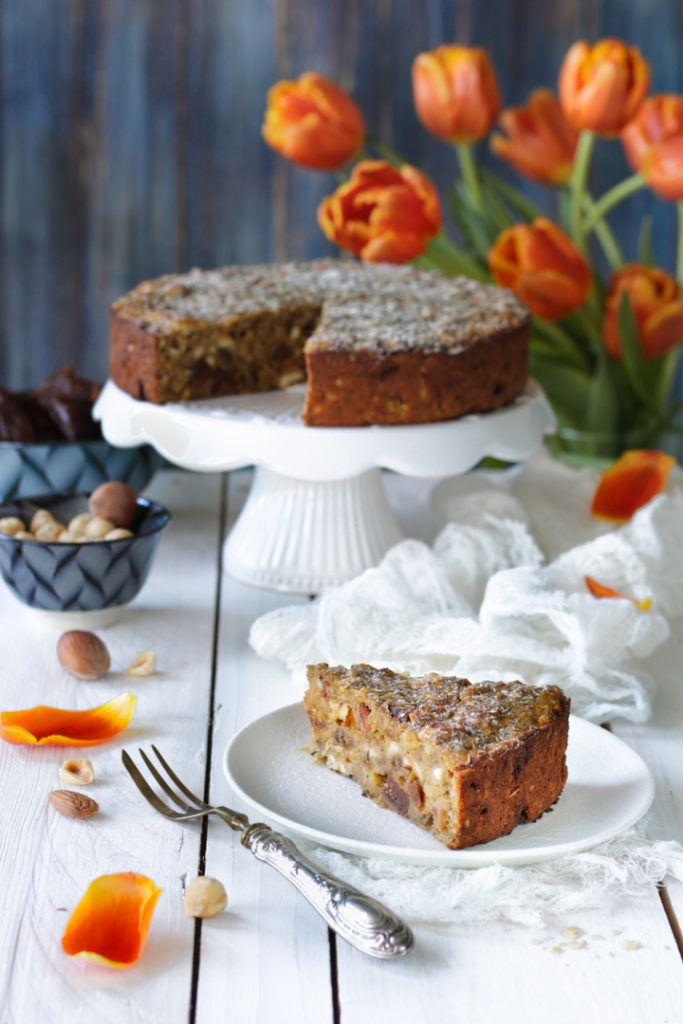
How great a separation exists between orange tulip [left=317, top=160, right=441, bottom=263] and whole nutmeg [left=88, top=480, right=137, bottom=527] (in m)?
0.56

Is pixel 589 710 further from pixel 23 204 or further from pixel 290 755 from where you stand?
pixel 23 204

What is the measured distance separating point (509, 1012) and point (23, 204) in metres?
1.77

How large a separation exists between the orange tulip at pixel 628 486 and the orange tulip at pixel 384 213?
17.6 inches

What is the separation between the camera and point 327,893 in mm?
949

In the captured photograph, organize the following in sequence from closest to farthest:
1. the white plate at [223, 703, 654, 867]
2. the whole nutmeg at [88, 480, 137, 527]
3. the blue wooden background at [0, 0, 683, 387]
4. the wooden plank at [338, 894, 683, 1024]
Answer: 1. the wooden plank at [338, 894, 683, 1024]
2. the white plate at [223, 703, 654, 867]
3. the whole nutmeg at [88, 480, 137, 527]
4. the blue wooden background at [0, 0, 683, 387]

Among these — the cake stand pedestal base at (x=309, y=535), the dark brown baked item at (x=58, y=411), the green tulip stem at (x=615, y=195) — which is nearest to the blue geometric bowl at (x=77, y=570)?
the cake stand pedestal base at (x=309, y=535)

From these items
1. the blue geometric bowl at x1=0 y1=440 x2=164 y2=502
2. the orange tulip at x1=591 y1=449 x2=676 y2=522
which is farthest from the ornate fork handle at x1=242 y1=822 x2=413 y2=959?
the orange tulip at x1=591 y1=449 x2=676 y2=522

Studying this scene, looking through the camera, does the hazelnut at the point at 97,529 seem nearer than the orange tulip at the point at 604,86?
Yes

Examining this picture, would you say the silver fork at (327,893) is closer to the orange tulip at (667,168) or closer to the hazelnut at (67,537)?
the hazelnut at (67,537)

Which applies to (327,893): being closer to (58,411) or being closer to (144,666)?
(144,666)

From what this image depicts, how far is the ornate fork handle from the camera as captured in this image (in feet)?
3.01

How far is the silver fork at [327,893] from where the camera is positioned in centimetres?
92

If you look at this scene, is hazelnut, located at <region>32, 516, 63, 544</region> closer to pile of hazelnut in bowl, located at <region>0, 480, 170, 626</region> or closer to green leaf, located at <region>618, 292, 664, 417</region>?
pile of hazelnut in bowl, located at <region>0, 480, 170, 626</region>

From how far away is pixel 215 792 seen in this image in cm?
117
